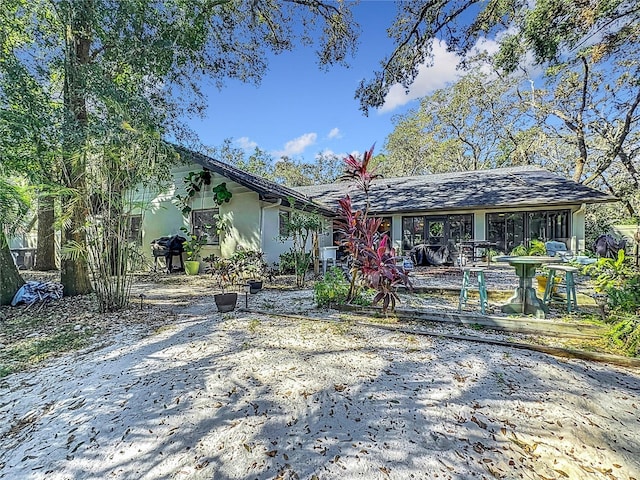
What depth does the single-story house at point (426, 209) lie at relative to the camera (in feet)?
32.6

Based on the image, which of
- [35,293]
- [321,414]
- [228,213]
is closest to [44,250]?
[228,213]

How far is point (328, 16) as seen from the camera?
26.5ft

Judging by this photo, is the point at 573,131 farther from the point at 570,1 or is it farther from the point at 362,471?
the point at 362,471

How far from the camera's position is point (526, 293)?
463 cm

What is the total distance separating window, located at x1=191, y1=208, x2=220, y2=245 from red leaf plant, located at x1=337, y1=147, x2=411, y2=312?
6.54 metres

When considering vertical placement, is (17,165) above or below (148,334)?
above

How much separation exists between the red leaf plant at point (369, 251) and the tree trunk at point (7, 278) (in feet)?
18.7

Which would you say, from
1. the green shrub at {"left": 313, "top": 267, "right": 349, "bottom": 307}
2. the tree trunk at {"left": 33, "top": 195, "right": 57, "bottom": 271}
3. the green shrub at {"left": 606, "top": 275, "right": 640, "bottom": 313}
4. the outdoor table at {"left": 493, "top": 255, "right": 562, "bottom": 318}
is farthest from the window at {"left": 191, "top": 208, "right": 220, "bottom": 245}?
the green shrub at {"left": 606, "top": 275, "right": 640, "bottom": 313}

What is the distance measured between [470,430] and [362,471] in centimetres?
77

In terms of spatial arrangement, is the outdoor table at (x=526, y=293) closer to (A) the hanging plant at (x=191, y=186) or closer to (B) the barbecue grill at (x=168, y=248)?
(A) the hanging plant at (x=191, y=186)

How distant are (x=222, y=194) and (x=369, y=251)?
→ 6869mm

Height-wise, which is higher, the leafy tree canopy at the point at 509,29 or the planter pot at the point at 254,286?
the leafy tree canopy at the point at 509,29

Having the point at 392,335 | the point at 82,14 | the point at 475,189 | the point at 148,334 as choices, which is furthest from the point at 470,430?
the point at 475,189

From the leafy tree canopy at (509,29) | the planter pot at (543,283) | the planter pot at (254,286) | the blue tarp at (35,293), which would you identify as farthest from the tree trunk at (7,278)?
the planter pot at (543,283)
